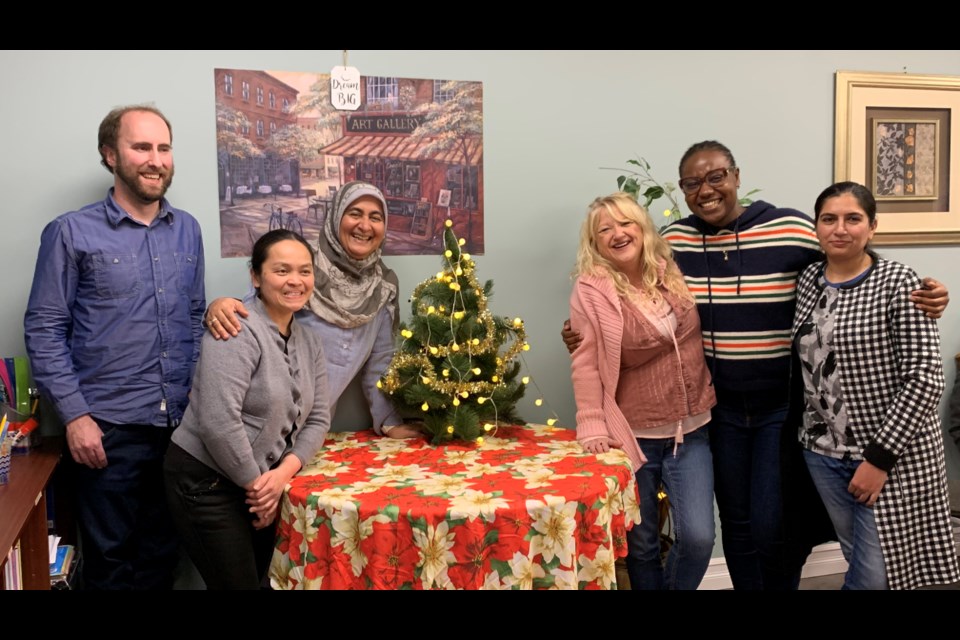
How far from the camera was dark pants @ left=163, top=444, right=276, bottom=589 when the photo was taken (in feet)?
6.81

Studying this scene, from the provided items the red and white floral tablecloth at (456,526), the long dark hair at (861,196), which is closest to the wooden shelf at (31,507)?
the red and white floral tablecloth at (456,526)

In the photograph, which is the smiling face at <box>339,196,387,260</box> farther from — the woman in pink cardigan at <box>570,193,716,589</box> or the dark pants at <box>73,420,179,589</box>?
the dark pants at <box>73,420,179,589</box>

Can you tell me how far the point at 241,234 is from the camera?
106 inches

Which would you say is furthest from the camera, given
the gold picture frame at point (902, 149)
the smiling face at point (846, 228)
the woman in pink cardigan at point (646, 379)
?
the gold picture frame at point (902, 149)

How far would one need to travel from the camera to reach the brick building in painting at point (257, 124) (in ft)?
8.66

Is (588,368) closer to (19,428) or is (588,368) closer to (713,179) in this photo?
(713,179)

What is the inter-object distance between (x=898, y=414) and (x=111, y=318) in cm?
221

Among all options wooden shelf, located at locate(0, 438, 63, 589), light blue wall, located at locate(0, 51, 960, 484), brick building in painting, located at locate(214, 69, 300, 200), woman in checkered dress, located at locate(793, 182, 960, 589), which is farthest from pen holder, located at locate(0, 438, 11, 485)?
woman in checkered dress, located at locate(793, 182, 960, 589)

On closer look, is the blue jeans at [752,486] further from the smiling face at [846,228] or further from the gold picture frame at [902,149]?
the gold picture frame at [902,149]

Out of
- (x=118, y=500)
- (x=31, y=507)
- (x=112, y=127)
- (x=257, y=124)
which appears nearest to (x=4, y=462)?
(x=31, y=507)

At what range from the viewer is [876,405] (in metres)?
2.12

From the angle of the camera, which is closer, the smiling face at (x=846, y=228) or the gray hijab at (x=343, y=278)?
the smiling face at (x=846, y=228)

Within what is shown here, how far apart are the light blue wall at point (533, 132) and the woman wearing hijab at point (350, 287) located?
0.33 meters

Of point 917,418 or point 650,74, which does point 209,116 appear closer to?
point 650,74
